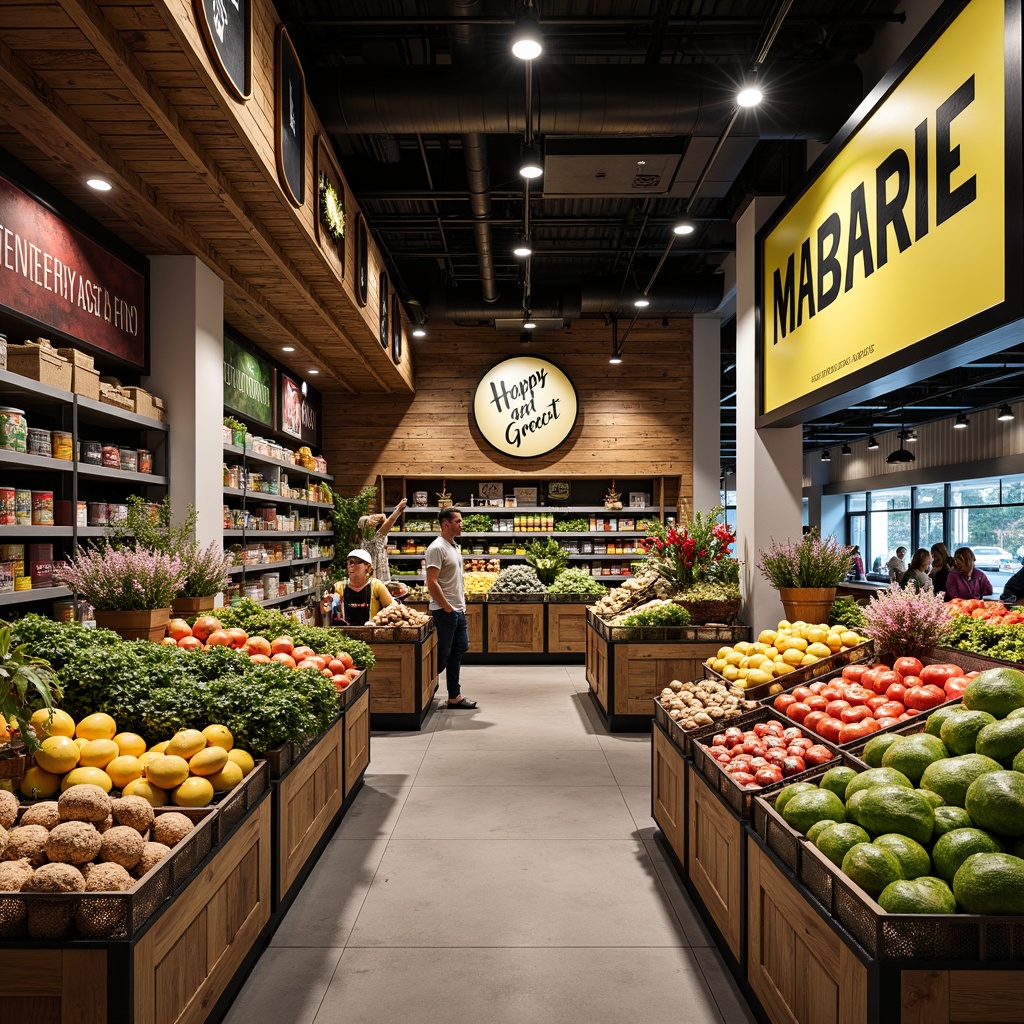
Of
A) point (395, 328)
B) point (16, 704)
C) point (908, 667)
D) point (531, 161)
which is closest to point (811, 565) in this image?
point (908, 667)

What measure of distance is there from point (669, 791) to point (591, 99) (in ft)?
14.8

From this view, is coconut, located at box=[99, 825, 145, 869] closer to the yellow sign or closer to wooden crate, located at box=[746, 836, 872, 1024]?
wooden crate, located at box=[746, 836, 872, 1024]

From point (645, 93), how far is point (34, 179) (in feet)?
12.7

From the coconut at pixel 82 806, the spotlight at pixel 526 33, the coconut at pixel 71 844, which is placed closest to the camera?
the coconut at pixel 71 844

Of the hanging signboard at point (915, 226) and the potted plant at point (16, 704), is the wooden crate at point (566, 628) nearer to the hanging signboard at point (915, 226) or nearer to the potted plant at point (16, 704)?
the hanging signboard at point (915, 226)

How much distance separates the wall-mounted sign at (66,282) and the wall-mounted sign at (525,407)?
253 inches

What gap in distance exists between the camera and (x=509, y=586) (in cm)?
1020

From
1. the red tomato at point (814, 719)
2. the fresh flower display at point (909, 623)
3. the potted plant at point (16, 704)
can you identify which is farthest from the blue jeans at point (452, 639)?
the potted plant at point (16, 704)

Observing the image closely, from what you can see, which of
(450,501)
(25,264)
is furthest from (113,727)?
(450,501)

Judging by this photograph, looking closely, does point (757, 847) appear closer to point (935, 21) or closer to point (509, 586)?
point (935, 21)

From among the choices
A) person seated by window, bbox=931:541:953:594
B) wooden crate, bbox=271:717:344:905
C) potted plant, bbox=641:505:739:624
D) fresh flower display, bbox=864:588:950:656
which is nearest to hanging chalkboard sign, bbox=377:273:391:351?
potted plant, bbox=641:505:739:624

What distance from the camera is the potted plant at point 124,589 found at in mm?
3945

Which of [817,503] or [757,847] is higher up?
[817,503]

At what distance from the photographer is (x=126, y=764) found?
273 centimetres
